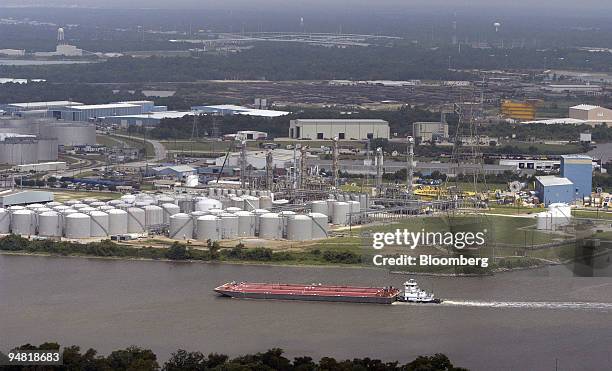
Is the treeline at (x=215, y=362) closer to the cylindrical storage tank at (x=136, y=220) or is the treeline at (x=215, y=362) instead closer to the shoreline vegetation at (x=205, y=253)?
the shoreline vegetation at (x=205, y=253)

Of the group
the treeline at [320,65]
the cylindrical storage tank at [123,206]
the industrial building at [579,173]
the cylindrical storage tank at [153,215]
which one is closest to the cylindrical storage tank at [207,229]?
the cylindrical storage tank at [153,215]

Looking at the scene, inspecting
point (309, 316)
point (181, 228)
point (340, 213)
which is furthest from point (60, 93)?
point (309, 316)

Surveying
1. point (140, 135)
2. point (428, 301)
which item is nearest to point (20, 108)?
point (140, 135)

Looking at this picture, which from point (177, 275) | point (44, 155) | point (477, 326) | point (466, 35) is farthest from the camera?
point (466, 35)

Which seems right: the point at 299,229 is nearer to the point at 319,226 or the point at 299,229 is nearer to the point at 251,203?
the point at 319,226

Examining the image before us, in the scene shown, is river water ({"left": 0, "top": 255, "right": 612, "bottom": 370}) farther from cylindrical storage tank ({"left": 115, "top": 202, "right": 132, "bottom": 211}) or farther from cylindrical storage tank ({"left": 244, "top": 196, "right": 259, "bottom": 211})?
cylindrical storage tank ({"left": 244, "top": 196, "right": 259, "bottom": 211})

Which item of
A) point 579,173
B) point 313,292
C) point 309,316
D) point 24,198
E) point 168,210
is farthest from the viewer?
point 579,173

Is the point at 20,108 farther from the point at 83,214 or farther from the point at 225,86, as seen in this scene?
the point at 83,214
